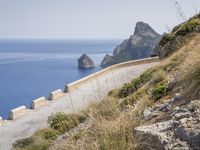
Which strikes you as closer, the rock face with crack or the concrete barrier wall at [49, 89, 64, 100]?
the rock face with crack

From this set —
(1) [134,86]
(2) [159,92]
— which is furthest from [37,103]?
(2) [159,92]

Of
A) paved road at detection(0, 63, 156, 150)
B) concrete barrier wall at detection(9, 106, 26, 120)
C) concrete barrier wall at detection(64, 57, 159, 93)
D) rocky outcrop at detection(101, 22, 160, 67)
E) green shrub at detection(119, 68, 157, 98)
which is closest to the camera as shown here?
green shrub at detection(119, 68, 157, 98)

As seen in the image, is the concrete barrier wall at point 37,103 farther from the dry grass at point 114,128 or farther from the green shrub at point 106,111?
the green shrub at point 106,111

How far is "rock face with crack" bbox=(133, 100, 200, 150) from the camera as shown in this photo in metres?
4.15

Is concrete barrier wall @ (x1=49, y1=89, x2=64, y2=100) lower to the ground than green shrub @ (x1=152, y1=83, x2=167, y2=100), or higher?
lower

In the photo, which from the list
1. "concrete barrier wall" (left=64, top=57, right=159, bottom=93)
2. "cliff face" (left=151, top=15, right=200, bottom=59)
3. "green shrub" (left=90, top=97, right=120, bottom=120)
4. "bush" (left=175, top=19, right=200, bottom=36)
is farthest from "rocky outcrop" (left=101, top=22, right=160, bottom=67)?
"green shrub" (left=90, top=97, right=120, bottom=120)

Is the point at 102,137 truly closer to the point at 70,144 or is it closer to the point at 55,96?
the point at 70,144

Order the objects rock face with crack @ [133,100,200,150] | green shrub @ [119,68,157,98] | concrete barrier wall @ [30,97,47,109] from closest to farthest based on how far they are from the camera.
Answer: rock face with crack @ [133,100,200,150] < green shrub @ [119,68,157,98] < concrete barrier wall @ [30,97,47,109]

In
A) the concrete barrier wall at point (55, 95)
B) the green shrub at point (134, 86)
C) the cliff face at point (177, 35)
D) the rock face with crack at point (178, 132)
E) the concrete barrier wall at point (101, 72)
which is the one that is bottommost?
the concrete barrier wall at point (55, 95)

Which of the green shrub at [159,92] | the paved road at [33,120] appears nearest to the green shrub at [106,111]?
the green shrub at [159,92]

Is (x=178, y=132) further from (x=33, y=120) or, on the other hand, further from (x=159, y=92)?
(x=33, y=120)

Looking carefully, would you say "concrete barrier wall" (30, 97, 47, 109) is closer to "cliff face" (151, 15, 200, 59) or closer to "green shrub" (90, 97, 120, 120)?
"cliff face" (151, 15, 200, 59)

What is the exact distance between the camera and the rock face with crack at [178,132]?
4.15 m

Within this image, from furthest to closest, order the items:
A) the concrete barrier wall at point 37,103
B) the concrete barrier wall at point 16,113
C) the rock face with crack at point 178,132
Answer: the concrete barrier wall at point 37,103, the concrete barrier wall at point 16,113, the rock face with crack at point 178,132
